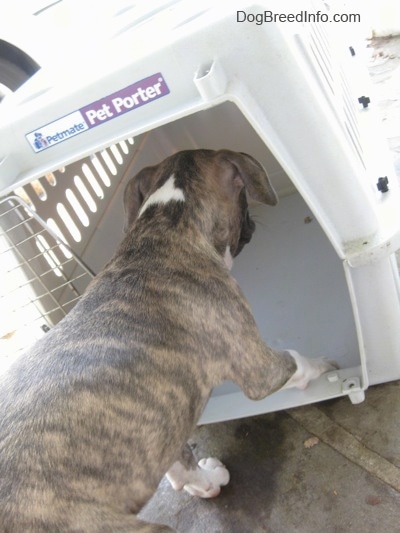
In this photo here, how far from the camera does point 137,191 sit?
2463mm

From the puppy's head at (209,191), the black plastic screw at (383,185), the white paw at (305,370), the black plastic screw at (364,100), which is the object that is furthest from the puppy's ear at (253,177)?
the black plastic screw at (364,100)

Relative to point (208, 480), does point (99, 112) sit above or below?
above

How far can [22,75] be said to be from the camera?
322 cm

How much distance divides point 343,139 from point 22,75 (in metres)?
2.08

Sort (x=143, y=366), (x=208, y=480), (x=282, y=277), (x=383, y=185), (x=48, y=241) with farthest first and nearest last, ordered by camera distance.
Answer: (x=282, y=277)
(x=48, y=241)
(x=208, y=480)
(x=383, y=185)
(x=143, y=366)

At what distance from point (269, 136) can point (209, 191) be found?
1.82ft

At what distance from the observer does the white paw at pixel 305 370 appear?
7.55ft

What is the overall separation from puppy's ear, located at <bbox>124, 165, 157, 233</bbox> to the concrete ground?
1.03m

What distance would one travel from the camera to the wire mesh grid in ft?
7.73

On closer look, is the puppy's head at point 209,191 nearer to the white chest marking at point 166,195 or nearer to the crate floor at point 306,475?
the white chest marking at point 166,195

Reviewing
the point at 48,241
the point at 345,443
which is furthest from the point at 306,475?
the point at 48,241

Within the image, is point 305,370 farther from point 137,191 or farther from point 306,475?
point 137,191

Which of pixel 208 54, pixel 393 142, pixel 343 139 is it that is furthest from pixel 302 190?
pixel 393 142

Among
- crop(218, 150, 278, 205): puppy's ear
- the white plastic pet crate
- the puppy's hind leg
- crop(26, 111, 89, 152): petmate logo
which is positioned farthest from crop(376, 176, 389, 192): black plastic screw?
the puppy's hind leg
